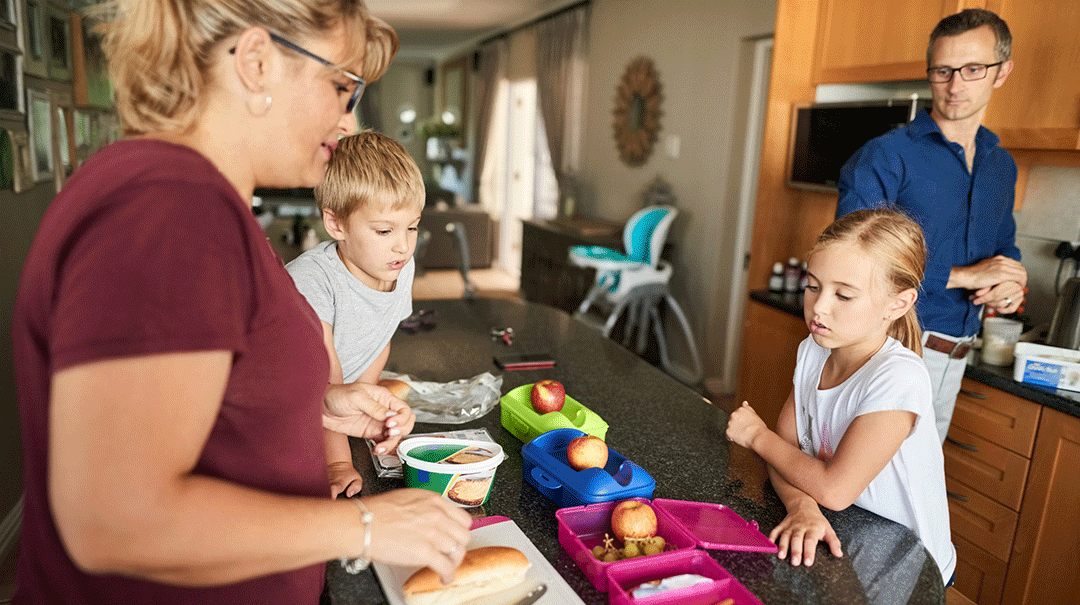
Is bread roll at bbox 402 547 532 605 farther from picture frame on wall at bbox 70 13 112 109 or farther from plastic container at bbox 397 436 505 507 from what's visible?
picture frame on wall at bbox 70 13 112 109

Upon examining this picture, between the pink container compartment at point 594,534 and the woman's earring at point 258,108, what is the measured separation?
62 cm

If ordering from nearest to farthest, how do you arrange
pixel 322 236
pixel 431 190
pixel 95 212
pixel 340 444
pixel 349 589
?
pixel 95 212, pixel 349 589, pixel 340 444, pixel 322 236, pixel 431 190

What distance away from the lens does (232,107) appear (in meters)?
0.67

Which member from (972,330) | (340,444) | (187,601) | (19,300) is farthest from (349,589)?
(972,330)

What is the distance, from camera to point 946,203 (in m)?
2.02

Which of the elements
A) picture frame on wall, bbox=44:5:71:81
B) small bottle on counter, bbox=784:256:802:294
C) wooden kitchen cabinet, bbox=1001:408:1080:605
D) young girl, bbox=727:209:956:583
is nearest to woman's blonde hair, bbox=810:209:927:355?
young girl, bbox=727:209:956:583

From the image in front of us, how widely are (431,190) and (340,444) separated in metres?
7.85

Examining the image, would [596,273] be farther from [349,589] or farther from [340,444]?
[349,589]

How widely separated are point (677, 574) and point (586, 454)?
245mm

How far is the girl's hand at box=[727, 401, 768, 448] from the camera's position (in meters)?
1.25

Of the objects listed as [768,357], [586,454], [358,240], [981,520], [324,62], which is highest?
[324,62]

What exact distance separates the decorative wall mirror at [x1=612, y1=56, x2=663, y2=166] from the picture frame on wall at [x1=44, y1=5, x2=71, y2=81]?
3.19 meters

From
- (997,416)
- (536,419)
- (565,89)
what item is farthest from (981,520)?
(565,89)

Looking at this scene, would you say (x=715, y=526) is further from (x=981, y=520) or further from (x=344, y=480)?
(x=981, y=520)
